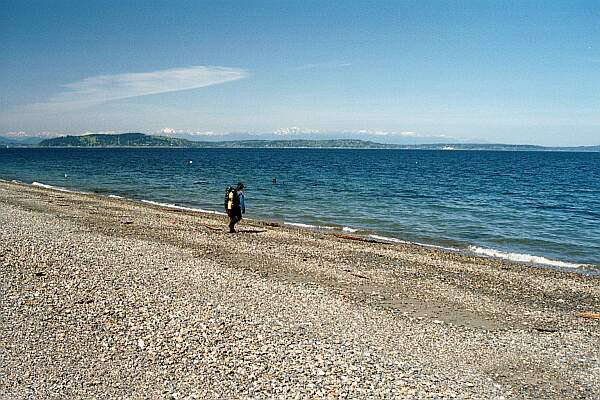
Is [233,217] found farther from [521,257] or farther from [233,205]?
[521,257]

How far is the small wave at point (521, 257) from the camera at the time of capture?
71.4 ft

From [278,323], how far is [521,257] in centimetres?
1555

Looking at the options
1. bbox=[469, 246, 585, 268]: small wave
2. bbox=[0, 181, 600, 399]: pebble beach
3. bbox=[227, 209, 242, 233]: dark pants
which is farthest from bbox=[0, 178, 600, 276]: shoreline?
bbox=[227, 209, 242, 233]: dark pants

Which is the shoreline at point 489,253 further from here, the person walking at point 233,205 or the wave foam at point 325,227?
the person walking at point 233,205

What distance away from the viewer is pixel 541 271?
19562 mm

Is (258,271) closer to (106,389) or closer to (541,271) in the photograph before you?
(106,389)

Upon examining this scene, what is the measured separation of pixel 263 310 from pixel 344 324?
2.07 metres

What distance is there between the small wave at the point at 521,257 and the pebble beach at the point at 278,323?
2.30 meters

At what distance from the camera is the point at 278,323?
11500mm

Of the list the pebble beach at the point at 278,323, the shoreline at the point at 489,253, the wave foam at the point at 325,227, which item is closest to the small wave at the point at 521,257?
the shoreline at the point at 489,253

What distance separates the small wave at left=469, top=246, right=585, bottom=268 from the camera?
21759 mm

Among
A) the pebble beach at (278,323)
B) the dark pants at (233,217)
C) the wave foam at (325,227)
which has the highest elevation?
the dark pants at (233,217)

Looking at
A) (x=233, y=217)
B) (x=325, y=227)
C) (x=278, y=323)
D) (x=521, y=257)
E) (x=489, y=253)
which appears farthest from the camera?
(x=325, y=227)

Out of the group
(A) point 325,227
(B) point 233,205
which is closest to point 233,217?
(B) point 233,205
